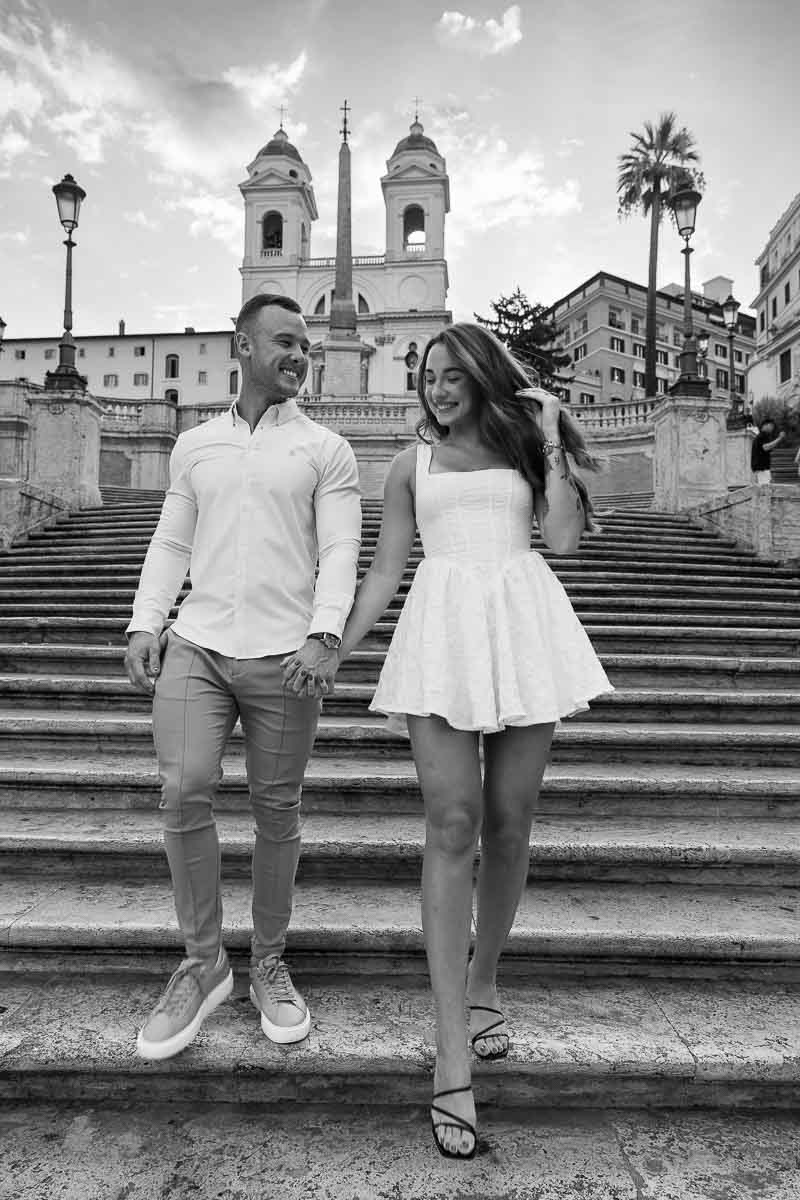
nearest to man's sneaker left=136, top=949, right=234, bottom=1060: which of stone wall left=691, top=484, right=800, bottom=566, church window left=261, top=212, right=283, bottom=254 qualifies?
stone wall left=691, top=484, right=800, bottom=566

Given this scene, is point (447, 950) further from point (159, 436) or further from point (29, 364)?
point (29, 364)

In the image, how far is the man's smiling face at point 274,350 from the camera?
238cm

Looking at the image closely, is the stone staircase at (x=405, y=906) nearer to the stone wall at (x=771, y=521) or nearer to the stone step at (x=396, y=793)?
the stone step at (x=396, y=793)

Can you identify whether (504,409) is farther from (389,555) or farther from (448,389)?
(389,555)

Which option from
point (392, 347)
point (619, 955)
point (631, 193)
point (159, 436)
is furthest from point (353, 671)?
point (392, 347)

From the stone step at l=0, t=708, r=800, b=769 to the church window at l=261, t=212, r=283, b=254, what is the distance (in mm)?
58055

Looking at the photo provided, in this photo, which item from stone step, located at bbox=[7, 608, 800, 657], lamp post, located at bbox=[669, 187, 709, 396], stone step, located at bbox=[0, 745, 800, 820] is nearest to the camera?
stone step, located at bbox=[0, 745, 800, 820]

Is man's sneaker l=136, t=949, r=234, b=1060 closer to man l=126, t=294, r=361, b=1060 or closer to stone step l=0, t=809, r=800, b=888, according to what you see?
man l=126, t=294, r=361, b=1060

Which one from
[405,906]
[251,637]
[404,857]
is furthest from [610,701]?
[251,637]

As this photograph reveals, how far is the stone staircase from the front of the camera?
223cm

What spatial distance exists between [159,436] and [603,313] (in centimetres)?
5272

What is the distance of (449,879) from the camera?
2.04m

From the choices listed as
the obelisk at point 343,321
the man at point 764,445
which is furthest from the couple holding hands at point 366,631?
the obelisk at point 343,321

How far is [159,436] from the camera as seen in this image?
68.2 feet
